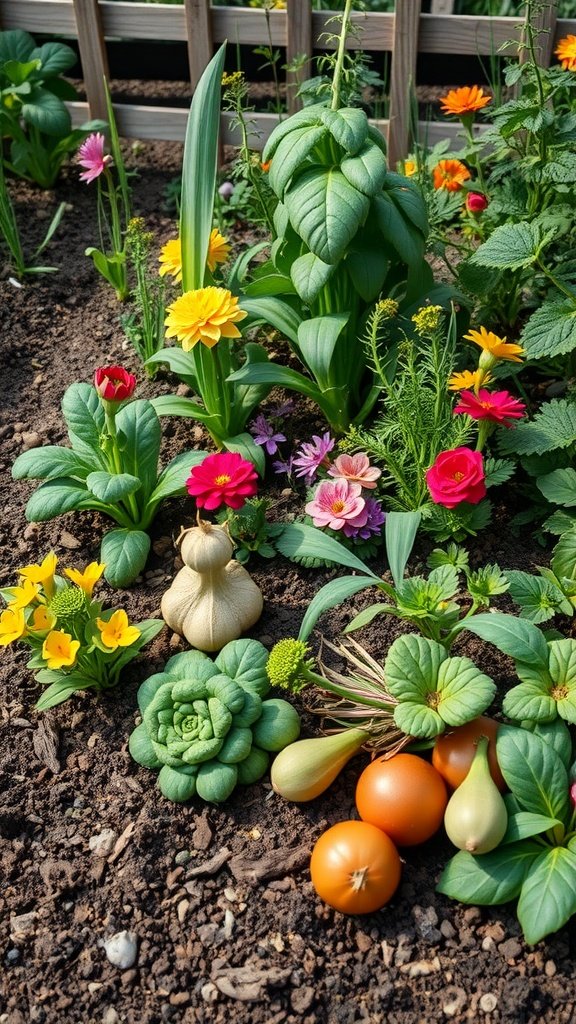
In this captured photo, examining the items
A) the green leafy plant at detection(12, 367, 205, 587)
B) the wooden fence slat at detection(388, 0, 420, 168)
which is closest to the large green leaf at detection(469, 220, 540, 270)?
the green leafy plant at detection(12, 367, 205, 587)

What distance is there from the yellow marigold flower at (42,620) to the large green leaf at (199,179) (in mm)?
984

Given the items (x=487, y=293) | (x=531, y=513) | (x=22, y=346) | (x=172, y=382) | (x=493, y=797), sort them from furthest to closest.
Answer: (x=22, y=346), (x=172, y=382), (x=487, y=293), (x=531, y=513), (x=493, y=797)

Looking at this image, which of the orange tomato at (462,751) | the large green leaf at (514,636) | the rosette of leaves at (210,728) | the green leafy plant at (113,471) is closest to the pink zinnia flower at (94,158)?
the green leafy plant at (113,471)

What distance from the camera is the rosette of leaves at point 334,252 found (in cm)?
229

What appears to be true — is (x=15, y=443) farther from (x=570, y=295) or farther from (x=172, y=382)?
(x=570, y=295)

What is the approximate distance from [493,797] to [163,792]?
689mm

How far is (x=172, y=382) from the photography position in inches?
118

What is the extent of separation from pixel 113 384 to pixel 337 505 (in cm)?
62

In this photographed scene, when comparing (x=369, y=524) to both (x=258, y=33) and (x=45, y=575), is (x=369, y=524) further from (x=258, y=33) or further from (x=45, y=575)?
(x=258, y=33)

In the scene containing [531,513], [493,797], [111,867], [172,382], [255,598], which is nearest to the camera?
[493,797]

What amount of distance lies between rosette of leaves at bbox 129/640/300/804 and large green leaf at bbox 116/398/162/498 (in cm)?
60

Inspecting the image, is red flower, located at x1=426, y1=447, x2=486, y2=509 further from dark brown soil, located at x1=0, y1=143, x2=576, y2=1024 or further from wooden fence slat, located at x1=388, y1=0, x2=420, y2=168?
wooden fence slat, located at x1=388, y1=0, x2=420, y2=168

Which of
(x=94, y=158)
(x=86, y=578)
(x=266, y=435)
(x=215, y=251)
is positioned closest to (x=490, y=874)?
(x=86, y=578)

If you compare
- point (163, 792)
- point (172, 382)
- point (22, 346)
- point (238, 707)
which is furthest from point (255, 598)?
point (22, 346)
